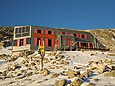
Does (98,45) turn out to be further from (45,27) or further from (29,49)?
(29,49)

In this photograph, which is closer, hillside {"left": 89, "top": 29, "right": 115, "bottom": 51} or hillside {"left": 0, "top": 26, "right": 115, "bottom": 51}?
hillside {"left": 0, "top": 26, "right": 115, "bottom": 51}

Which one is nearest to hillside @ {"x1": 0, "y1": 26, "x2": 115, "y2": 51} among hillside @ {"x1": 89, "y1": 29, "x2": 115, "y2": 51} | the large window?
hillside @ {"x1": 89, "y1": 29, "x2": 115, "y2": 51}

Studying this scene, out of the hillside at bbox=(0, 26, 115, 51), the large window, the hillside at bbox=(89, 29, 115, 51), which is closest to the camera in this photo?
the large window

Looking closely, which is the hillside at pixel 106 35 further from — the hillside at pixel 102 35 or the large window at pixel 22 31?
the large window at pixel 22 31

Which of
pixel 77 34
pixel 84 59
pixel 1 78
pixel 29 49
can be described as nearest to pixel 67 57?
pixel 84 59

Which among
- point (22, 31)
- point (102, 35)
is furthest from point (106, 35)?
point (22, 31)

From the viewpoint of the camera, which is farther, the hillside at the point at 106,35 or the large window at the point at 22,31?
the hillside at the point at 106,35

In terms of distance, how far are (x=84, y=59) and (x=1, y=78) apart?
16.7m

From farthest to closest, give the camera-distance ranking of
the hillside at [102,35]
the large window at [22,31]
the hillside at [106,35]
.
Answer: the hillside at [106,35] → the hillside at [102,35] → the large window at [22,31]

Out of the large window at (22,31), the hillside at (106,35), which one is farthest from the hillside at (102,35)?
the large window at (22,31)

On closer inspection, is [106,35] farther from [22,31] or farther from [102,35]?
[22,31]

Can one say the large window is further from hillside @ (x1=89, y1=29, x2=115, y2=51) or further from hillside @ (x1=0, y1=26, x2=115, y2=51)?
hillside @ (x1=89, y1=29, x2=115, y2=51)

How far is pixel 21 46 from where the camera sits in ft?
162

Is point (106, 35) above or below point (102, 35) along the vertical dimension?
above
